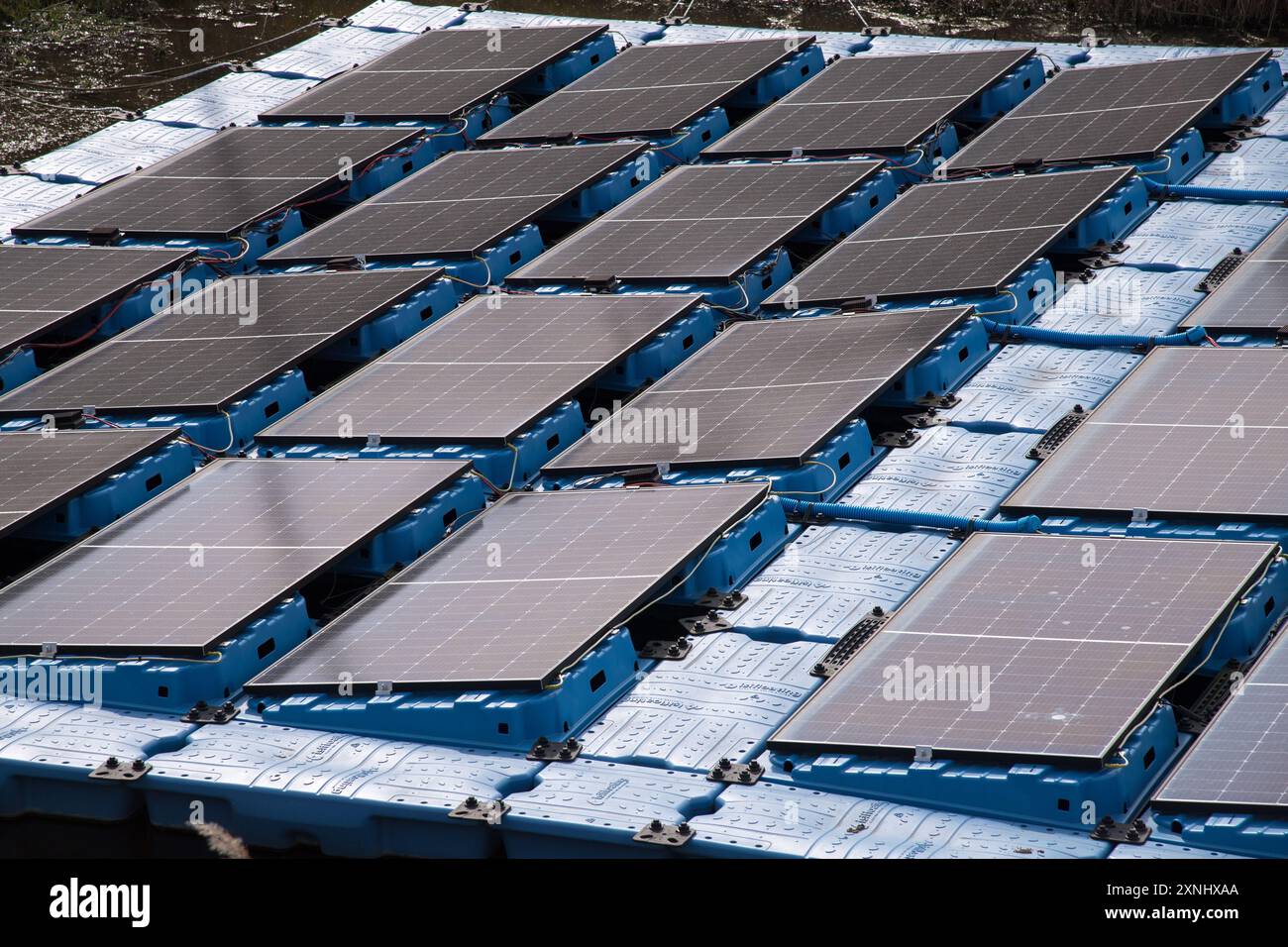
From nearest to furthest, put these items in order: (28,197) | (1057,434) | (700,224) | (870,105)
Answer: (1057,434) → (700,224) → (28,197) → (870,105)

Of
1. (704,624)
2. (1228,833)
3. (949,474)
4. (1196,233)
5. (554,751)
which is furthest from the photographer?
(1196,233)

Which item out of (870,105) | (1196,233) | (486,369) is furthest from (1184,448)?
(870,105)

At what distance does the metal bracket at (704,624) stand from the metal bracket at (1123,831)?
14.1 ft

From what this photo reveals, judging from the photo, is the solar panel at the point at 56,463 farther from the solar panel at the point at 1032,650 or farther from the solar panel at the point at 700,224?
the solar panel at the point at 1032,650

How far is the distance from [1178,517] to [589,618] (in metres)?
5.37

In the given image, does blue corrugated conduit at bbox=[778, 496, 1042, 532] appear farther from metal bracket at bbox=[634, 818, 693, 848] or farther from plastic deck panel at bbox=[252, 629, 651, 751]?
metal bracket at bbox=[634, 818, 693, 848]

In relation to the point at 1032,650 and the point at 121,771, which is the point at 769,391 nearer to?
the point at 1032,650

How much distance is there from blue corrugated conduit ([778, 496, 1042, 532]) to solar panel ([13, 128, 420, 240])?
35.7 ft

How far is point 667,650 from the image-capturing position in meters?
17.2

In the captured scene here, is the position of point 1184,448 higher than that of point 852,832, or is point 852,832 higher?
point 1184,448

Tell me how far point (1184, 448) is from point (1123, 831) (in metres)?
5.57

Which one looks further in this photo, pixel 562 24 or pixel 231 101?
pixel 562 24

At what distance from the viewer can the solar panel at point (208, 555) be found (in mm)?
17516

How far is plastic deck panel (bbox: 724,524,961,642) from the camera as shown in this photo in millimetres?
17297
